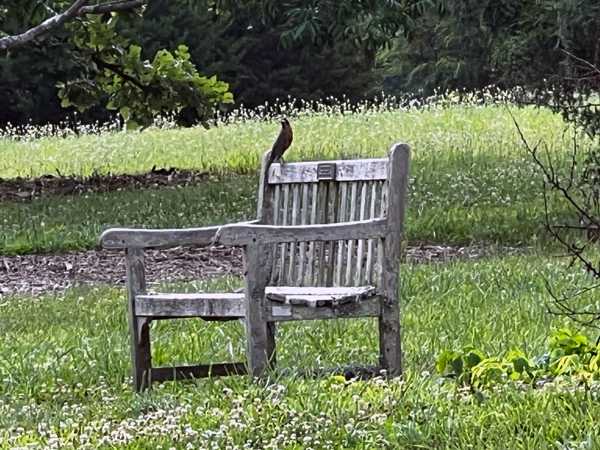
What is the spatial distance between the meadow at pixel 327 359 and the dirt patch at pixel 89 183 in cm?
200

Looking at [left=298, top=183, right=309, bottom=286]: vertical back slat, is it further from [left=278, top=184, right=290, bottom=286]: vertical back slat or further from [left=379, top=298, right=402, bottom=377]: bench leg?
[left=379, top=298, right=402, bottom=377]: bench leg

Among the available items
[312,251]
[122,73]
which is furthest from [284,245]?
[122,73]

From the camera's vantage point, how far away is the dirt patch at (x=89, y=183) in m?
14.8

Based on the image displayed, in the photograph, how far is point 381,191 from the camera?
4.98m

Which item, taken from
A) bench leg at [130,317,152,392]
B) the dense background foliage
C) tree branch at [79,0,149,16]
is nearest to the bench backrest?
bench leg at [130,317,152,392]

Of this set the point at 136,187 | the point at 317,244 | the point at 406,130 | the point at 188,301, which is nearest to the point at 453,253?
the point at 317,244

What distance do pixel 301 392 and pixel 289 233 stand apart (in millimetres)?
604

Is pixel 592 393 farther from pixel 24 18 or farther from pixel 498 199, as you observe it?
pixel 24 18

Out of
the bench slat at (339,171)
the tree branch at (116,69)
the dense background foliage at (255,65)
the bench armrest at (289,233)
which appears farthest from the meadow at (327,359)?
the dense background foliage at (255,65)

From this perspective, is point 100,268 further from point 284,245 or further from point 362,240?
point 362,240

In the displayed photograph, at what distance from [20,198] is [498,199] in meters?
5.67

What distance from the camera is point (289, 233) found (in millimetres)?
4578

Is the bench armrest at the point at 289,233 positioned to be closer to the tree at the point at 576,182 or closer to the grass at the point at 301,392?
the grass at the point at 301,392

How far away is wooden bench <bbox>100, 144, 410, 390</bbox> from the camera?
456 cm
